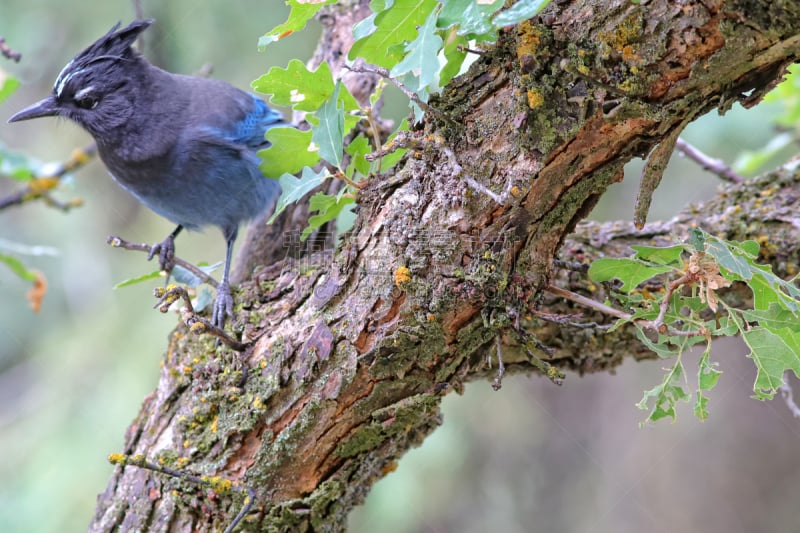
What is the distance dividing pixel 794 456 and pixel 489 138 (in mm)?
3463

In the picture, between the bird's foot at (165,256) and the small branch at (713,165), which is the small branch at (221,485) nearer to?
the bird's foot at (165,256)

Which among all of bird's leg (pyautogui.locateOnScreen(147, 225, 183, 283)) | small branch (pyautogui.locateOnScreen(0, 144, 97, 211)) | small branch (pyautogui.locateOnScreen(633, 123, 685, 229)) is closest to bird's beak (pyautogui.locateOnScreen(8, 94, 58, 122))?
small branch (pyautogui.locateOnScreen(0, 144, 97, 211))

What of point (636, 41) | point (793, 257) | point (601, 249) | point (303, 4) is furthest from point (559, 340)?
point (303, 4)

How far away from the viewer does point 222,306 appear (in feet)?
6.90

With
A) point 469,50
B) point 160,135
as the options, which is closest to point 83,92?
point 160,135

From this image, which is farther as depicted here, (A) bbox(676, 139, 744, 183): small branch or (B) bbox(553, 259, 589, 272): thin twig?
(A) bbox(676, 139, 744, 183): small branch

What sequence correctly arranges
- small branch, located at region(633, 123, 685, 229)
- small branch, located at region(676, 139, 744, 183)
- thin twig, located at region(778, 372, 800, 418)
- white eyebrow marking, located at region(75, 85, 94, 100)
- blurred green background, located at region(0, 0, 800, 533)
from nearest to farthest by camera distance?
small branch, located at region(633, 123, 685, 229)
thin twig, located at region(778, 372, 800, 418)
small branch, located at region(676, 139, 744, 183)
white eyebrow marking, located at region(75, 85, 94, 100)
blurred green background, located at region(0, 0, 800, 533)

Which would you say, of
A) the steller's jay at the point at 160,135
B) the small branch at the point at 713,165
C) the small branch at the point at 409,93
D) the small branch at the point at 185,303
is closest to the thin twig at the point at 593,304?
the small branch at the point at 409,93

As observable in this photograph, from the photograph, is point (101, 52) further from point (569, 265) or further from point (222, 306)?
point (569, 265)

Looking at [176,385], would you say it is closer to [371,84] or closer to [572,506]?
[371,84]

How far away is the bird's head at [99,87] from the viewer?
9.23ft

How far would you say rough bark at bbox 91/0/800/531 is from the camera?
139 cm

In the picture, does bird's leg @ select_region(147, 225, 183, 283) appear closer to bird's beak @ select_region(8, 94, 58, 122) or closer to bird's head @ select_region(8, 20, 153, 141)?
bird's head @ select_region(8, 20, 153, 141)

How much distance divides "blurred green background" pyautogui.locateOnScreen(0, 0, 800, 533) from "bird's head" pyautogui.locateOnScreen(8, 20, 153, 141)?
0.95 m
